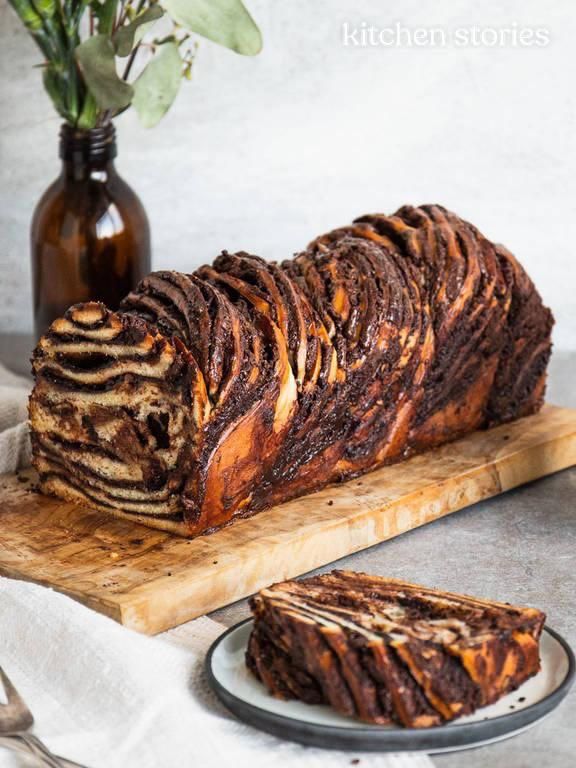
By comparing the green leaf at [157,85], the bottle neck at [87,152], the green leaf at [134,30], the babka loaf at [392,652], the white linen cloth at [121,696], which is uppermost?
the green leaf at [134,30]

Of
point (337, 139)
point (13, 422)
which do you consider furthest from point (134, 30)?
point (337, 139)

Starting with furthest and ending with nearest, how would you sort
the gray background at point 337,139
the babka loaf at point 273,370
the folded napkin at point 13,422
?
the gray background at point 337,139 → the folded napkin at point 13,422 → the babka loaf at point 273,370

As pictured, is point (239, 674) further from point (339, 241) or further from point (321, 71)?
point (321, 71)

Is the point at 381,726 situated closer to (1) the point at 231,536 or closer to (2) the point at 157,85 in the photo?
(1) the point at 231,536

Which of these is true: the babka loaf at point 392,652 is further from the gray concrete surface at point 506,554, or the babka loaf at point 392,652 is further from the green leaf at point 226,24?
the green leaf at point 226,24

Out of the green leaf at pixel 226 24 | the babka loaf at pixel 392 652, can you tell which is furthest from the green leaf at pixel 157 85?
the babka loaf at pixel 392 652

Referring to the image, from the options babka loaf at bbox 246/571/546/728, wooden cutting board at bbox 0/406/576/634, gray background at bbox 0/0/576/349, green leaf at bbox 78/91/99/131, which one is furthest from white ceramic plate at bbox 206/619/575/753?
gray background at bbox 0/0/576/349

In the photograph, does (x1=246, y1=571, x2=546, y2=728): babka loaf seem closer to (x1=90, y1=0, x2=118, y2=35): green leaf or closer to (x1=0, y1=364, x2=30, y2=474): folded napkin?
(x1=0, y1=364, x2=30, y2=474): folded napkin
